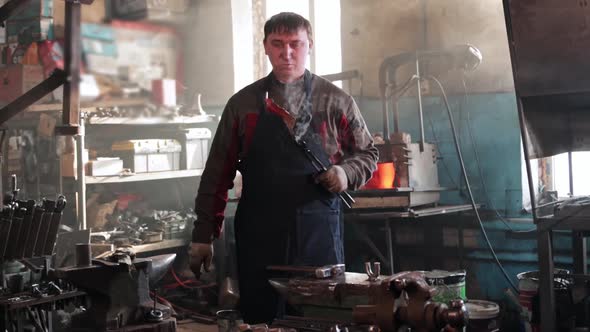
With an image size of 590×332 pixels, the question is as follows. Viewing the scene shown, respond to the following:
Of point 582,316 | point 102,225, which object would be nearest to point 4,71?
point 102,225

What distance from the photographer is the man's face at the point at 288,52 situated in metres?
2.77

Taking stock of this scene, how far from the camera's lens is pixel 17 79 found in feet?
14.3

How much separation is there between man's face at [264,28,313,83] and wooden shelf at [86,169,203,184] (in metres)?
2.50

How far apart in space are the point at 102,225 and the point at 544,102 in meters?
3.19

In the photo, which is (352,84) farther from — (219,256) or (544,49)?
(544,49)

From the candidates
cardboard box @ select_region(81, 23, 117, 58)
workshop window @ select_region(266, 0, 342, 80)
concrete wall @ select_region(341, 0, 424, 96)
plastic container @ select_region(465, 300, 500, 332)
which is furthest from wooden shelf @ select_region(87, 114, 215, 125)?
plastic container @ select_region(465, 300, 500, 332)

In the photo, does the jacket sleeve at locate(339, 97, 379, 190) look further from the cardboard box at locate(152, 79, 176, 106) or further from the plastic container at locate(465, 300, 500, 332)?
the plastic container at locate(465, 300, 500, 332)

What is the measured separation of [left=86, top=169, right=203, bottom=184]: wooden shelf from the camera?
4.90 metres

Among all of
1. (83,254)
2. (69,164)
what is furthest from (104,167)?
(83,254)

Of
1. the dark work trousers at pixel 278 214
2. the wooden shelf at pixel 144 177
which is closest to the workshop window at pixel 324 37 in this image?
the wooden shelf at pixel 144 177

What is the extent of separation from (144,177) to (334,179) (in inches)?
113

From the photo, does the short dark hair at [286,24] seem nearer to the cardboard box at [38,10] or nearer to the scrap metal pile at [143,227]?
the cardboard box at [38,10]

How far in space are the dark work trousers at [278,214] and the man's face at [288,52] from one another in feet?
0.62

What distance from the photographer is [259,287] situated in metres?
2.69
